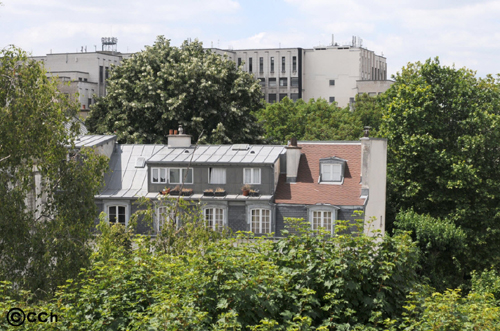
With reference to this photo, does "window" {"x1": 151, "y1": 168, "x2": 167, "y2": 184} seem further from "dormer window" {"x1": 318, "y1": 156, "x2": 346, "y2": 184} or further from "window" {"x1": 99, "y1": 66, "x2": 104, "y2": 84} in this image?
"window" {"x1": 99, "y1": 66, "x2": 104, "y2": 84}

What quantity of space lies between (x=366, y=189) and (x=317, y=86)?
10170cm

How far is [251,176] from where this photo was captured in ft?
135

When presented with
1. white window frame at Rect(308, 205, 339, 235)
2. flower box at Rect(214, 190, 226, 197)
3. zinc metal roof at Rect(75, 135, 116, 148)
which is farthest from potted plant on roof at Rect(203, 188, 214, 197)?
zinc metal roof at Rect(75, 135, 116, 148)

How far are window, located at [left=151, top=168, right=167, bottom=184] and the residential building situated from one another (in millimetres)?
64

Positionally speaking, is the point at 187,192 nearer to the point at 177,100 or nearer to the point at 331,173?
the point at 331,173

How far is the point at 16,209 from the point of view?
58.6 ft

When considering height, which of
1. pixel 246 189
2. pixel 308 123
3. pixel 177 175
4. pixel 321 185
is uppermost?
pixel 308 123

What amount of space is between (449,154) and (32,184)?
120 feet

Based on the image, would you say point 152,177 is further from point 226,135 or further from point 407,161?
point 407,161

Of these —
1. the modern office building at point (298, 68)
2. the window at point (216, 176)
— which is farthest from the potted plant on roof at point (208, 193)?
the modern office building at point (298, 68)

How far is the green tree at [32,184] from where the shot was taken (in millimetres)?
17844

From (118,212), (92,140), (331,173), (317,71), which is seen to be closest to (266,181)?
(331,173)

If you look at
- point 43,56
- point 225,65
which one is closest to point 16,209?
point 225,65

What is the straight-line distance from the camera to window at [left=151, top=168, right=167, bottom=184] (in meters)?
42.0
